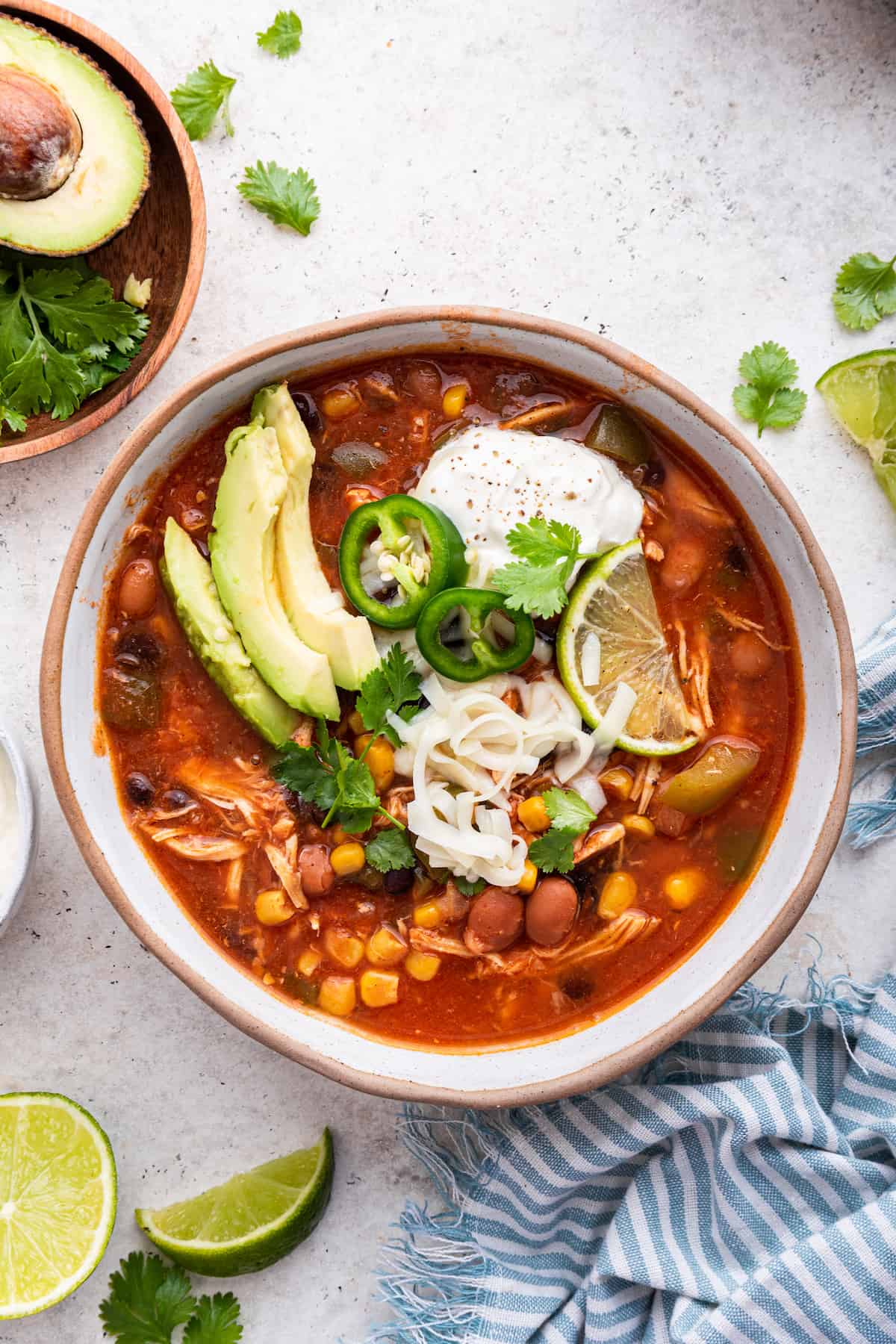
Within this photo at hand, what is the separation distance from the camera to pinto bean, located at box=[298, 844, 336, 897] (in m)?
3.43

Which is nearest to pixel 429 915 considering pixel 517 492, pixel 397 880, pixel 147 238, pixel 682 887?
pixel 397 880

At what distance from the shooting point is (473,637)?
3377mm

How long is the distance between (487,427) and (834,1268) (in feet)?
8.94

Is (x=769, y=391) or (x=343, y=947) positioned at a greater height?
(x=769, y=391)

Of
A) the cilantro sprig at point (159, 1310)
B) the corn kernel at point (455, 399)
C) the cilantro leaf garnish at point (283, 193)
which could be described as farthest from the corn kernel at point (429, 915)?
the cilantro leaf garnish at point (283, 193)

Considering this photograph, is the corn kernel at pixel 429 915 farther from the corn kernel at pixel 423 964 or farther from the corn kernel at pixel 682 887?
the corn kernel at pixel 682 887

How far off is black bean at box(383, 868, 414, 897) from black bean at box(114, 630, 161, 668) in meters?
0.97

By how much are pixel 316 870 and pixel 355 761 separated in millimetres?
389

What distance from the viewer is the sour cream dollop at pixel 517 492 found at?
3322 mm

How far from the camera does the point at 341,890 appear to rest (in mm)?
3492

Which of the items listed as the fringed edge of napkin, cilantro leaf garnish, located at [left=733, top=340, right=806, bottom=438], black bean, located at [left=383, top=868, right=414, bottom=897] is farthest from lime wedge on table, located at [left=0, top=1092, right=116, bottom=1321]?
cilantro leaf garnish, located at [left=733, top=340, right=806, bottom=438]

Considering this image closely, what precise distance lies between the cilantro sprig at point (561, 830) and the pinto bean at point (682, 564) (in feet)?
2.38

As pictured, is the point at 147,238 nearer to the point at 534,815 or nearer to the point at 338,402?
the point at 338,402

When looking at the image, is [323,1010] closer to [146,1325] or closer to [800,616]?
[146,1325]
